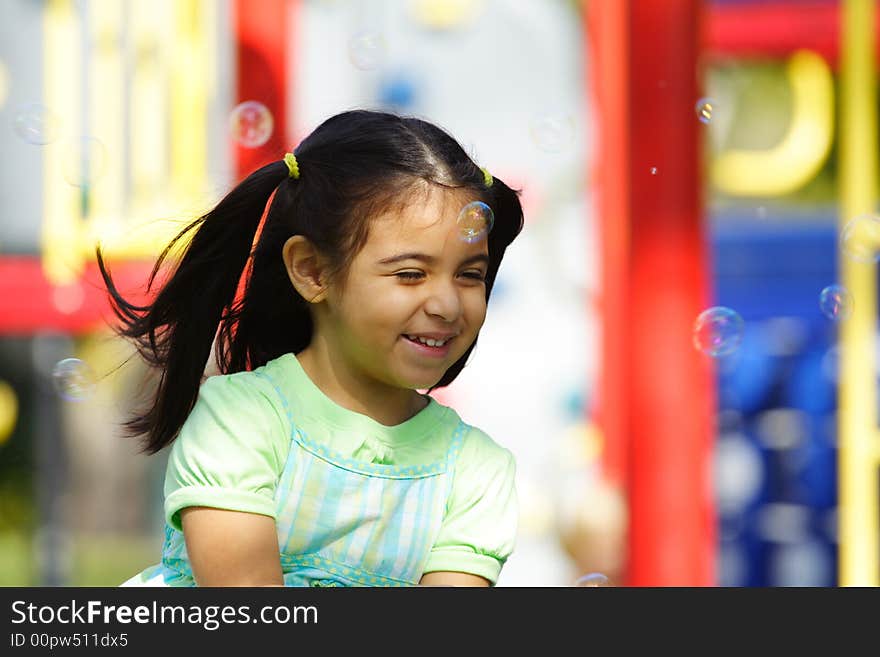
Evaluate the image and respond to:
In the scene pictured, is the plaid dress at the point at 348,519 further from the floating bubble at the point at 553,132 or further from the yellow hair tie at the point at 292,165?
the floating bubble at the point at 553,132

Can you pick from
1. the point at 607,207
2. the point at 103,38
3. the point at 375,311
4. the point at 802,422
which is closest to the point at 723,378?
the point at 802,422

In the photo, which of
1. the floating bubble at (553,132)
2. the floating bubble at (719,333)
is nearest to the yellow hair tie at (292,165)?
the floating bubble at (553,132)

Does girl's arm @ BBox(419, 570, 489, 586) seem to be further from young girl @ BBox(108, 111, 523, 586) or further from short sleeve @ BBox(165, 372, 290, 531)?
short sleeve @ BBox(165, 372, 290, 531)

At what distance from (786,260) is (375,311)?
2656 mm

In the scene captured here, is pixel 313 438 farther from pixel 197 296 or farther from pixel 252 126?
pixel 252 126

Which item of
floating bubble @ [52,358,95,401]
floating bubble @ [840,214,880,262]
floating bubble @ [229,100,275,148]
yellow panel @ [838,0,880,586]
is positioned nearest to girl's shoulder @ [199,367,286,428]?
floating bubble @ [52,358,95,401]

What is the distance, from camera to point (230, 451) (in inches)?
47.9

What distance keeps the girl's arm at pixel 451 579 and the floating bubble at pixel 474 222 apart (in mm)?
331

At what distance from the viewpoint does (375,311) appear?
4.19ft

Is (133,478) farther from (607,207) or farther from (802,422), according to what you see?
(802,422)

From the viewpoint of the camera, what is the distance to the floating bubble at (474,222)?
1.29 metres

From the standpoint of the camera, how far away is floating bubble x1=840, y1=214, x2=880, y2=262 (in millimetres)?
2221

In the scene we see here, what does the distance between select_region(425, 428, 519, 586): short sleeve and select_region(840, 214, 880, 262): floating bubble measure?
110 centimetres

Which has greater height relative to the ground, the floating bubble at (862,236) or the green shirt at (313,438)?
the floating bubble at (862,236)
